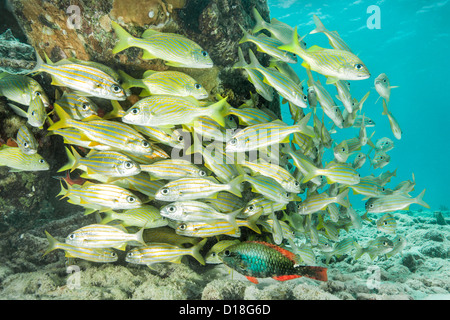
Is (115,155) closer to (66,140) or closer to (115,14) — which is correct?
(66,140)

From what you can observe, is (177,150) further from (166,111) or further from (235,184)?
(235,184)

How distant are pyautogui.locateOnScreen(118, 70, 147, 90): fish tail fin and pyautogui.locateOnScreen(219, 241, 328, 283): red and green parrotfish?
2393 mm

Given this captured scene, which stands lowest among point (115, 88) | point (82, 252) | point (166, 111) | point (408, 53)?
point (82, 252)

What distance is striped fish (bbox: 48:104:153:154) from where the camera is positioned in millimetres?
2850

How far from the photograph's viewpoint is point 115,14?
3.38 m

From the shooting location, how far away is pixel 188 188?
286cm

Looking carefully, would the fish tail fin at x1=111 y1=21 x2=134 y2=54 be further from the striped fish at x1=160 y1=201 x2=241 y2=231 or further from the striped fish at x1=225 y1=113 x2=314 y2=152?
the striped fish at x1=160 y1=201 x2=241 y2=231

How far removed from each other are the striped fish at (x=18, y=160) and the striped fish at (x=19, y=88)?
0.73 metres

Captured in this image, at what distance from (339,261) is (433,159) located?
12123 centimetres

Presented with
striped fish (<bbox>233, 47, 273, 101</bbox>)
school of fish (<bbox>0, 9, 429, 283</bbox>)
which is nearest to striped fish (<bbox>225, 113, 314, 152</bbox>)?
school of fish (<bbox>0, 9, 429, 283</bbox>)

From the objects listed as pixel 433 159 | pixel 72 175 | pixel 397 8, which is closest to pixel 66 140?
pixel 72 175

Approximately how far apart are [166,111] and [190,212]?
124cm

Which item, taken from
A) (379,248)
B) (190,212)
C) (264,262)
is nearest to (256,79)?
(190,212)

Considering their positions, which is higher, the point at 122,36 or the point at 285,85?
the point at 122,36
